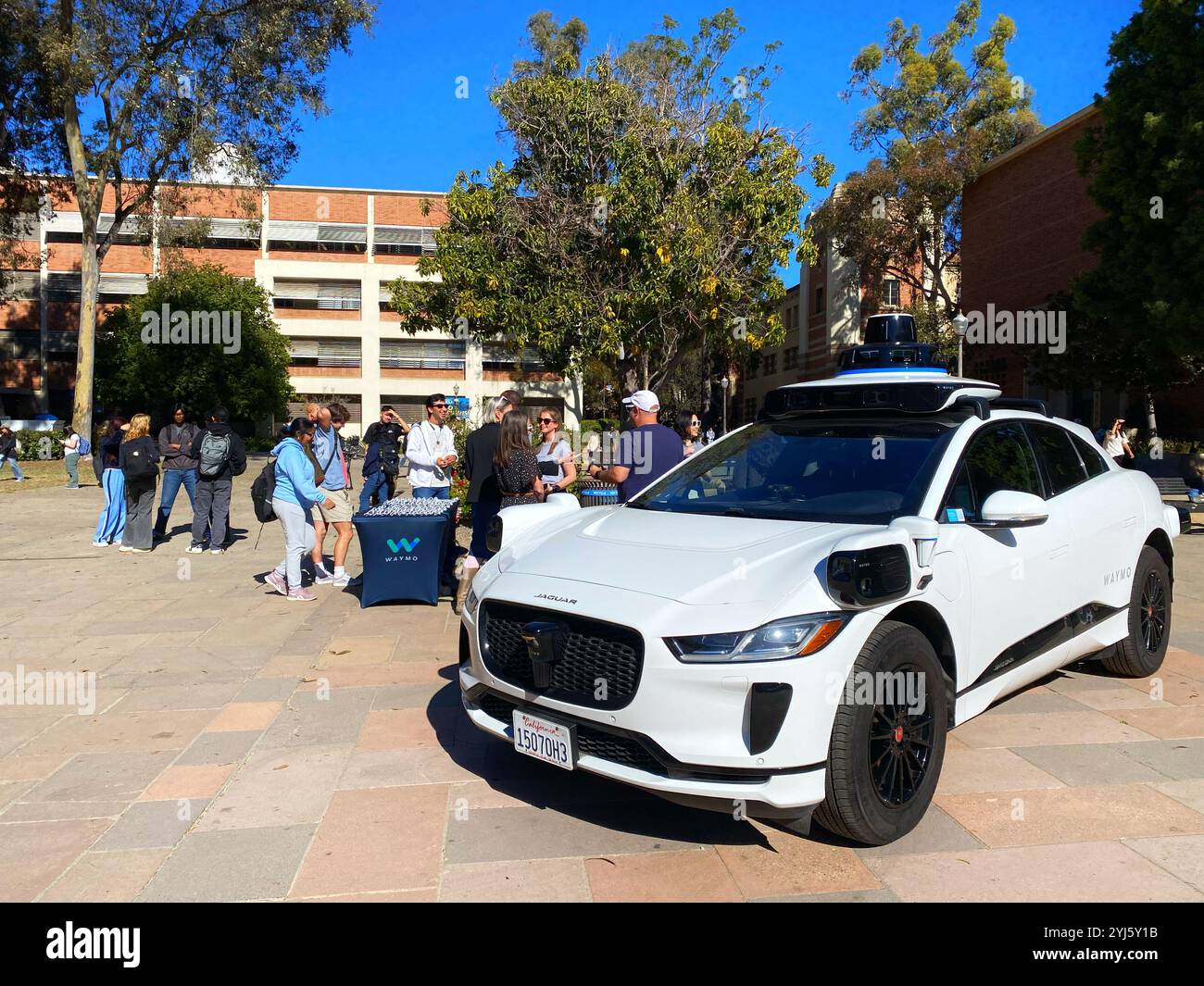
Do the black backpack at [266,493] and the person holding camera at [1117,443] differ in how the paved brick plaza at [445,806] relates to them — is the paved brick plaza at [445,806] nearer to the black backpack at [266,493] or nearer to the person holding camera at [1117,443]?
the black backpack at [266,493]

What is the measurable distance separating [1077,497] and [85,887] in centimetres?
481

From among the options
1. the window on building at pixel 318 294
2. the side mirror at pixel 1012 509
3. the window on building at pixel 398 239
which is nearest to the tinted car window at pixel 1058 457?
the side mirror at pixel 1012 509

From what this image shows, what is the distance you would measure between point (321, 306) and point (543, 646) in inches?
2190

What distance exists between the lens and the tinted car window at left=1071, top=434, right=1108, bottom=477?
5.10 metres

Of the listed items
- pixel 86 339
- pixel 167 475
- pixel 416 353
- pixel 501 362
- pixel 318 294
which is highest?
pixel 318 294

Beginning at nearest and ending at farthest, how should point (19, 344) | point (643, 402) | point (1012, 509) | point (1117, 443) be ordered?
point (1012, 509)
point (643, 402)
point (1117, 443)
point (19, 344)

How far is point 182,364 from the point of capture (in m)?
41.8

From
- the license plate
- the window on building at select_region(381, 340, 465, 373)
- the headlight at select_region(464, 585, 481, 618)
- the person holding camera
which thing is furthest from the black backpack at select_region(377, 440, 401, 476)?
the window on building at select_region(381, 340, 465, 373)

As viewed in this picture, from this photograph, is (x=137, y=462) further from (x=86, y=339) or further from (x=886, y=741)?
(x=86, y=339)

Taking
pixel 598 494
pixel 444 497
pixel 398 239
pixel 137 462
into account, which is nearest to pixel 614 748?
pixel 598 494

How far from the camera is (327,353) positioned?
55000mm

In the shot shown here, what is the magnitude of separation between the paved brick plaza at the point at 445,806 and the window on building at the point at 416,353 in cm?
5040
